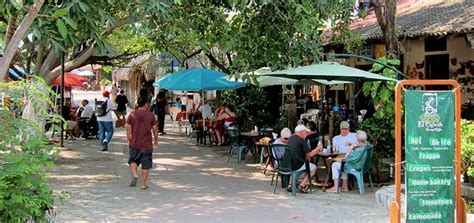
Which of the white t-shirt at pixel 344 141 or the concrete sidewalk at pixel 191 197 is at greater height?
the white t-shirt at pixel 344 141

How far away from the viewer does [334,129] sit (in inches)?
648

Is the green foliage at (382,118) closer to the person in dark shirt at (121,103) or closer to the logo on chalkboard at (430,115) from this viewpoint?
the logo on chalkboard at (430,115)

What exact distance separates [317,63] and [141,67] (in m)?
20.6

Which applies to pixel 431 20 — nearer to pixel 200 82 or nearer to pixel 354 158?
pixel 200 82

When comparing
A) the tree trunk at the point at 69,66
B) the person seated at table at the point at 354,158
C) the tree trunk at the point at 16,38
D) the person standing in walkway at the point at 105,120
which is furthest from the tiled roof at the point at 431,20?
the tree trunk at the point at 16,38

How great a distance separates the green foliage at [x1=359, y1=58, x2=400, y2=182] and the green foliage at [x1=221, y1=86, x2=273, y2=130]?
628cm

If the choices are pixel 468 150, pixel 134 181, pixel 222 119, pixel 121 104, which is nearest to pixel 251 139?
pixel 222 119

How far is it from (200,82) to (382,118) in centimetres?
671

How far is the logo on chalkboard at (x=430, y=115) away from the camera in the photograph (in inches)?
256

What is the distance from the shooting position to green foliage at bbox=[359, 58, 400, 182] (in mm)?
10531

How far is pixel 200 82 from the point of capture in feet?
54.1

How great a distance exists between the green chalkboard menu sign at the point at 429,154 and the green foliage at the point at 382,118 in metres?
3.92

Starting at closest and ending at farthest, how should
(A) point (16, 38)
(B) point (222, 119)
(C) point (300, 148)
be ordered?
(A) point (16, 38)
(C) point (300, 148)
(B) point (222, 119)

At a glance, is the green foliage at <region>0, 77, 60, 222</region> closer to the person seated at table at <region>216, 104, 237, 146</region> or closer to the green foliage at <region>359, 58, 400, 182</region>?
the green foliage at <region>359, 58, 400, 182</region>
